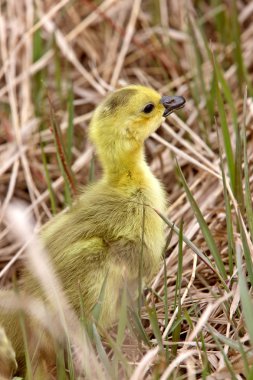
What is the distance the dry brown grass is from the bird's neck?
0.38m

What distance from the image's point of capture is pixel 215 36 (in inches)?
176

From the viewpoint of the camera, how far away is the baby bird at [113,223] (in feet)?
8.32

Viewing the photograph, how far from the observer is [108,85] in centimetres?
418

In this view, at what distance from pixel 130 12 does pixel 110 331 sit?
2.27 meters

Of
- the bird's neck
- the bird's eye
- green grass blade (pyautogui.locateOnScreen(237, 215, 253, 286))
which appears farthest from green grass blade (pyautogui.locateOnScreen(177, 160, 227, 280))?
the bird's eye

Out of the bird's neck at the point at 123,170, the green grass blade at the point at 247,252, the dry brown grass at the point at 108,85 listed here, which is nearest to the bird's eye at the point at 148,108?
the bird's neck at the point at 123,170

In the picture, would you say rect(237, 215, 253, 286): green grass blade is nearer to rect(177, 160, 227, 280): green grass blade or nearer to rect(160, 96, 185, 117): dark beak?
rect(177, 160, 227, 280): green grass blade

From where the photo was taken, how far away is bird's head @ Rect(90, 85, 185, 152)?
2.82 meters

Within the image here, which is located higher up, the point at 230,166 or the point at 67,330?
the point at 230,166

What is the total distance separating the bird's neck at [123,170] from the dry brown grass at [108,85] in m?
0.38

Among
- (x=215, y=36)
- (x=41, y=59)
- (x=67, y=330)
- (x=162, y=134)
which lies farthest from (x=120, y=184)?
(x=215, y=36)

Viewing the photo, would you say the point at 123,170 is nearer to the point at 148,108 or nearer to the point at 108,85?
the point at 148,108

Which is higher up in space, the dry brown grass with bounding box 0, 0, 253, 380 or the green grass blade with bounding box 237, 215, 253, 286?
the dry brown grass with bounding box 0, 0, 253, 380

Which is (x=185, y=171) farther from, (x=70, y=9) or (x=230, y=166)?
(x=70, y=9)
